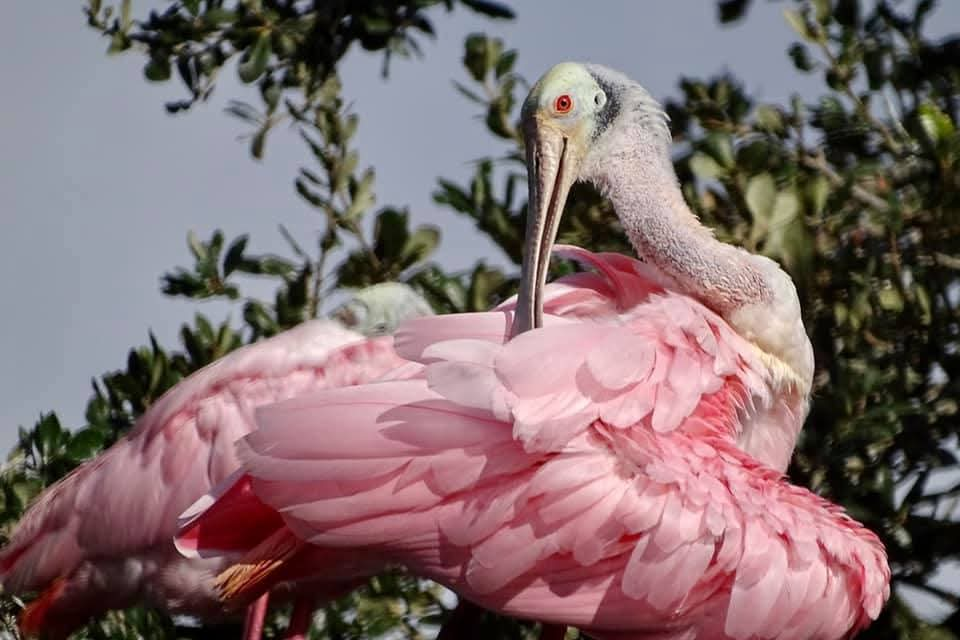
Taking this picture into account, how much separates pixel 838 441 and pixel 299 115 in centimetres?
197

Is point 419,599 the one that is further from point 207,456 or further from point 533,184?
point 533,184

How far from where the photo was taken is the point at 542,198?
523 centimetres

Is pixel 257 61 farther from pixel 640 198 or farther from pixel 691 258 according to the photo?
Result: pixel 691 258

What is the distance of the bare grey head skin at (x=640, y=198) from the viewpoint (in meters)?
5.14

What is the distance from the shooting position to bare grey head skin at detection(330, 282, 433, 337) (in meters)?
5.64

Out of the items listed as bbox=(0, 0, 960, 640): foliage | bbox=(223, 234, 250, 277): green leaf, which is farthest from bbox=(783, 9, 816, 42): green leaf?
bbox=(223, 234, 250, 277): green leaf

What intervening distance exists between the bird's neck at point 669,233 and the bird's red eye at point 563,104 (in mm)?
171

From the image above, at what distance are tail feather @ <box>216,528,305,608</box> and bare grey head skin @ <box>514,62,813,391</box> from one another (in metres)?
0.91

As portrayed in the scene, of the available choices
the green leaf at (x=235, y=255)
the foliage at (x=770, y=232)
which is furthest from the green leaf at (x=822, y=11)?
the green leaf at (x=235, y=255)

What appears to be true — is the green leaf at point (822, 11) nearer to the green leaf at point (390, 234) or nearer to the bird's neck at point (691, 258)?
the bird's neck at point (691, 258)

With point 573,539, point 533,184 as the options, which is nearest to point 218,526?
point 573,539

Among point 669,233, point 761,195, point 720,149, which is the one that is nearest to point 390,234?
point 669,233

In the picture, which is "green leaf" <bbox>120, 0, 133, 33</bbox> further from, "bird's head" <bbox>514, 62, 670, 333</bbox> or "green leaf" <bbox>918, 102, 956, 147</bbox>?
"green leaf" <bbox>918, 102, 956, 147</bbox>

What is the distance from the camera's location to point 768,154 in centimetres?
536
